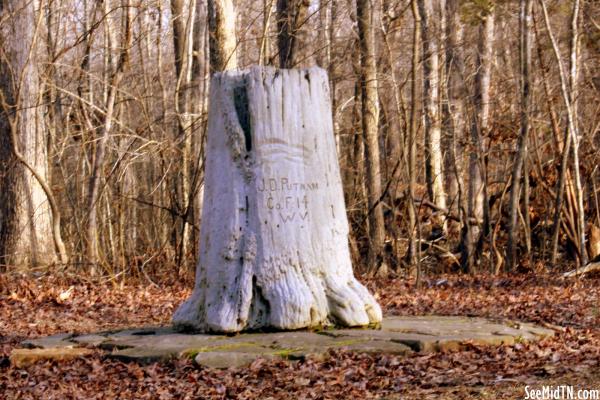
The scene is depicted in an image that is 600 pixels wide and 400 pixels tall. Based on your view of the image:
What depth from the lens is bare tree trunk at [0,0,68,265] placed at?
13.9 m

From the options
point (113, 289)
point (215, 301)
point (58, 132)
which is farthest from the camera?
point (58, 132)

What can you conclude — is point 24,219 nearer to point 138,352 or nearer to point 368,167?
point 368,167

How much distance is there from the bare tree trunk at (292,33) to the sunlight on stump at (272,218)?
6.23 metres

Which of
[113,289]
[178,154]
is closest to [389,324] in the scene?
[113,289]

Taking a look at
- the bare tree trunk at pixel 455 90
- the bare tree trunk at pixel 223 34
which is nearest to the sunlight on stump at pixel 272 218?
the bare tree trunk at pixel 223 34

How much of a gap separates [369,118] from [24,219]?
5550mm

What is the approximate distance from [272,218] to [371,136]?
8.11m

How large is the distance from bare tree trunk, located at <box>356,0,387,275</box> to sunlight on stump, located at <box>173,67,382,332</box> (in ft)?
22.6

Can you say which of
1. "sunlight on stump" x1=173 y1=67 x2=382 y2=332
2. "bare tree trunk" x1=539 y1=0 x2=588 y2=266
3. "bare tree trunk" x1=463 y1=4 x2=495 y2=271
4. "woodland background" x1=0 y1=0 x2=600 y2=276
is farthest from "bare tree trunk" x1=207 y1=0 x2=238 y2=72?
"sunlight on stump" x1=173 y1=67 x2=382 y2=332

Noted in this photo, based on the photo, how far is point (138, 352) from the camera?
7.07m

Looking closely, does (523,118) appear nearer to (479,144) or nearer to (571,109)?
(479,144)

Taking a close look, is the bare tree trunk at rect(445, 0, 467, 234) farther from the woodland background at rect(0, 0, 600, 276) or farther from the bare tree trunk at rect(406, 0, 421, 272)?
the bare tree trunk at rect(406, 0, 421, 272)

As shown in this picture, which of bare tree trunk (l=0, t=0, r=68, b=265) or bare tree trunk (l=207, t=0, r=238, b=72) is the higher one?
bare tree trunk (l=207, t=0, r=238, b=72)
